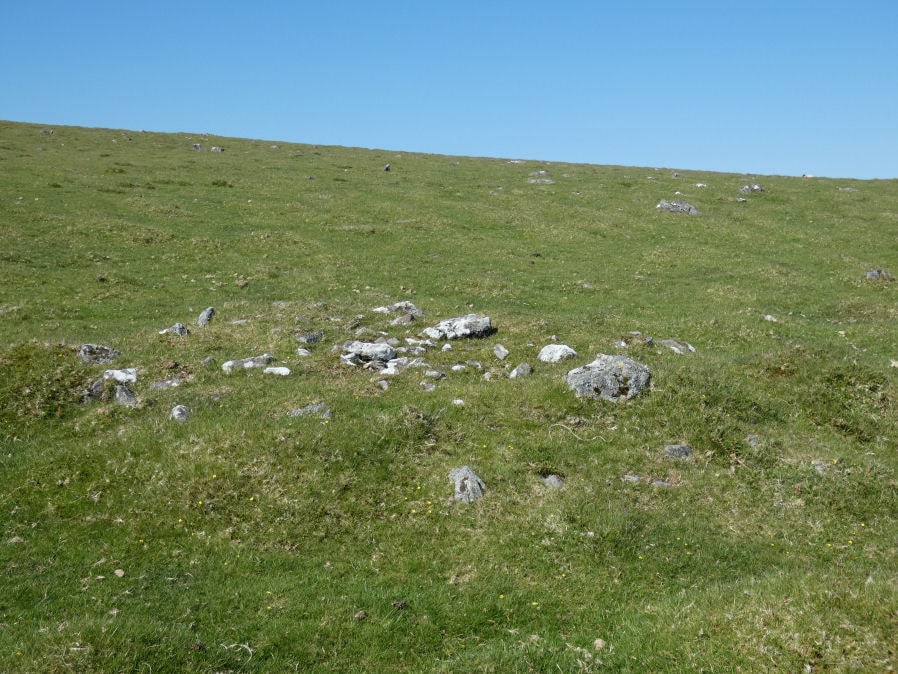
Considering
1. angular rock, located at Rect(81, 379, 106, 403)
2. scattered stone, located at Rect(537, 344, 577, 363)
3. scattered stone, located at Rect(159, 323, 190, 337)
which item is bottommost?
angular rock, located at Rect(81, 379, 106, 403)

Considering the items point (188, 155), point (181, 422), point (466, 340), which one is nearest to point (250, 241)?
point (466, 340)

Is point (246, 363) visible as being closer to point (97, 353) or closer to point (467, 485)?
point (97, 353)

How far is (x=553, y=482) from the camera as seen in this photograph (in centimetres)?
1314

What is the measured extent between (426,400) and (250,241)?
2675 centimetres

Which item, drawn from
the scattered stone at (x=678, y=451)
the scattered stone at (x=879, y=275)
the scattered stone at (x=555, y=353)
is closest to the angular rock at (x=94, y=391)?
the scattered stone at (x=555, y=353)

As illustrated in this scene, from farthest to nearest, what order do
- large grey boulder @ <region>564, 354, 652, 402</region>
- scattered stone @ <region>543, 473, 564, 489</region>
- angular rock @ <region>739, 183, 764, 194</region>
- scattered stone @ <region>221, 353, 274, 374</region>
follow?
angular rock @ <region>739, 183, 764, 194</region> → scattered stone @ <region>221, 353, 274, 374</region> → large grey boulder @ <region>564, 354, 652, 402</region> → scattered stone @ <region>543, 473, 564, 489</region>

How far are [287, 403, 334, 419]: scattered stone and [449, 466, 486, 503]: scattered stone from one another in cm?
360

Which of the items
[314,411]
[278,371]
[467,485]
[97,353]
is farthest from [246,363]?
[467,485]

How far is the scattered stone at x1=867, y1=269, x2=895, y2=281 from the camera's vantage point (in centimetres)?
3500

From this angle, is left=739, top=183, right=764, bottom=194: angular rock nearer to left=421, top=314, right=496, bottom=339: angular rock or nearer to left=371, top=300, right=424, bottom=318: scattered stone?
left=371, top=300, right=424, bottom=318: scattered stone

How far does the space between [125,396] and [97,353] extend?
133 inches

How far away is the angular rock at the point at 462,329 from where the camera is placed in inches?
854

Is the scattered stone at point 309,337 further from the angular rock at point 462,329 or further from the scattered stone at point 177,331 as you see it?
the scattered stone at point 177,331

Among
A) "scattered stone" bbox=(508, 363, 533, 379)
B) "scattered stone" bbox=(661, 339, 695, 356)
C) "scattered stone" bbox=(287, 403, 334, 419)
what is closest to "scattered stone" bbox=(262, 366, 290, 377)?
"scattered stone" bbox=(287, 403, 334, 419)
